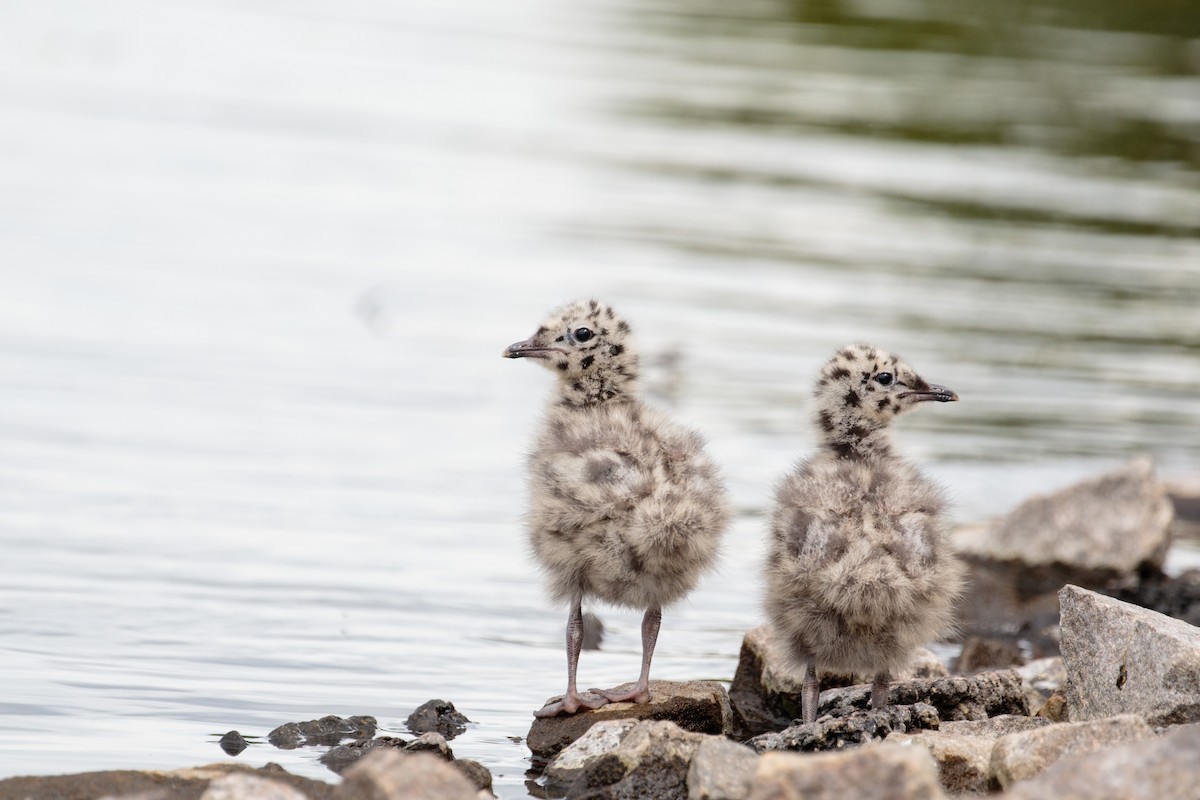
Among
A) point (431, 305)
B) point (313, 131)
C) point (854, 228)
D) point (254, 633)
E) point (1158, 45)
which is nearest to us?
point (254, 633)

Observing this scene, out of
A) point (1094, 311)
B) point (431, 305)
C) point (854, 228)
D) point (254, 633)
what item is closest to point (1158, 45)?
point (854, 228)

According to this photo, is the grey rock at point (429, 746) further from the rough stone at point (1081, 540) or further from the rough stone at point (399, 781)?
the rough stone at point (1081, 540)

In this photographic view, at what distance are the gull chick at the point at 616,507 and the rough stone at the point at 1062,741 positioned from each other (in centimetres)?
157

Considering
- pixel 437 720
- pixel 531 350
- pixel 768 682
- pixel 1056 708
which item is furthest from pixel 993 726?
pixel 531 350

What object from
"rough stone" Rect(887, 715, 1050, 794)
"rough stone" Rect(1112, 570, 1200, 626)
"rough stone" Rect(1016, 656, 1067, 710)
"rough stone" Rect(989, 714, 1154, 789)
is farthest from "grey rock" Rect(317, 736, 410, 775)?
"rough stone" Rect(1112, 570, 1200, 626)

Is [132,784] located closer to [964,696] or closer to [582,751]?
[582,751]

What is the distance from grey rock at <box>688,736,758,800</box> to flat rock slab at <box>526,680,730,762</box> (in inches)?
38.8

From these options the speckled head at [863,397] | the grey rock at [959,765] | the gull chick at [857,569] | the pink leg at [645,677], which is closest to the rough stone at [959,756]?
the grey rock at [959,765]

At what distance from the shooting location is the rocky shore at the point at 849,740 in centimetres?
602

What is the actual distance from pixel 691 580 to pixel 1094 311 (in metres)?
11.1

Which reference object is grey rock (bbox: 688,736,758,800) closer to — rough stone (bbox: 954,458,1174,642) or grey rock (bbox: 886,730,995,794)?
grey rock (bbox: 886,730,995,794)

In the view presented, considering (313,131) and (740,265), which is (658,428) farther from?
(313,131)

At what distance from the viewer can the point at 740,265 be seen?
63.2 feet

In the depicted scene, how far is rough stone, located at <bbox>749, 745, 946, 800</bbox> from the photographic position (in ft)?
19.1
